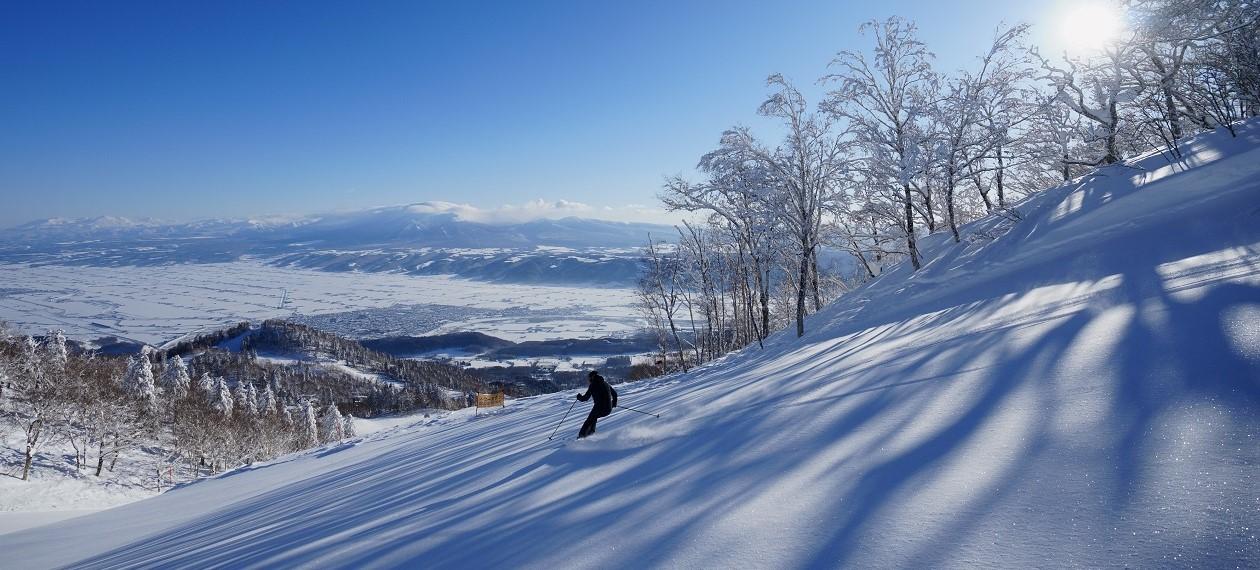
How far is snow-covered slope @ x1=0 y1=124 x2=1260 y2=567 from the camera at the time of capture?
2.66 m

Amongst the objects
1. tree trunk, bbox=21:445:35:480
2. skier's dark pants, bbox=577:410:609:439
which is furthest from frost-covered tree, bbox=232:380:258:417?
skier's dark pants, bbox=577:410:609:439

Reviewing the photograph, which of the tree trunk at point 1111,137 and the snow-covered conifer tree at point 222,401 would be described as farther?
the snow-covered conifer tree at point 222,401

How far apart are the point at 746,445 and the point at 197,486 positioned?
16.6 m

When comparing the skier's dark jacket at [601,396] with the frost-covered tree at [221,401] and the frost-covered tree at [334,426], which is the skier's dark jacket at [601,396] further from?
the frost-covered tree at [221,401]

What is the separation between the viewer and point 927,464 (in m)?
3.51

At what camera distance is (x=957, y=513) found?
289cm

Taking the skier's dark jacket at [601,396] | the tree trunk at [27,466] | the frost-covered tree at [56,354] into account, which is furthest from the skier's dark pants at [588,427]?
Result: the frost-covered tree at [56,354]

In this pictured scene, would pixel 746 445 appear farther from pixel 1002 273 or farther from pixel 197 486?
pixel 197 486

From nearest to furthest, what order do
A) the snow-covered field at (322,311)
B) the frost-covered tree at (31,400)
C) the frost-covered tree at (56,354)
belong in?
the frost-covered tree at (31,400)
the frost-covered tree at (56,354)
the snow-covered field at (322,311)

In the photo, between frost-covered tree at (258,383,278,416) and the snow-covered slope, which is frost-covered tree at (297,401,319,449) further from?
the snow-covered slope

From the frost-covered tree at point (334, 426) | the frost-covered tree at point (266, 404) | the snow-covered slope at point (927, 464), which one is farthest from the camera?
the frost-covered tree at point (266, 404)

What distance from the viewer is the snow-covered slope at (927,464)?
2.66 metres

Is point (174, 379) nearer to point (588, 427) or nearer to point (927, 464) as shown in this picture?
point (588, 427)

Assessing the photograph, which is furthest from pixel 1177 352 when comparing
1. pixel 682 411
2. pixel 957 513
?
pixel 682 411
